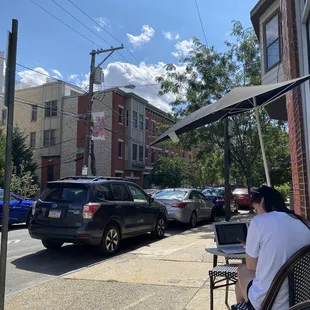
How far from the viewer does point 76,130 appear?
119ft

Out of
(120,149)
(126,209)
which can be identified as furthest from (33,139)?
(126,209)

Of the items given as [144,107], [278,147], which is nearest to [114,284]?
[278,147]

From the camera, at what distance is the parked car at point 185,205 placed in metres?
12.9

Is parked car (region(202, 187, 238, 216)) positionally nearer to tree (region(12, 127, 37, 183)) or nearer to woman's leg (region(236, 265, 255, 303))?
woman's leg (region(236, 265, 255, 303))

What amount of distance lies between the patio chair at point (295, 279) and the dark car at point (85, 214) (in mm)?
5751

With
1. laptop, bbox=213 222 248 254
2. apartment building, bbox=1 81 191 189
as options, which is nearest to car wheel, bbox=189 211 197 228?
laptop, bbox=213 222 248 254

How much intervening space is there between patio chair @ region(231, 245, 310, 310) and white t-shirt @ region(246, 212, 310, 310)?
0.05m

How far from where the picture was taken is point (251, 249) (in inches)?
113

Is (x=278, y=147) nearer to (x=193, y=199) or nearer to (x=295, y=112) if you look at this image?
(x=193, y=199)

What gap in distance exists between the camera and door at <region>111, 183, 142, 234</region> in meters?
9.02

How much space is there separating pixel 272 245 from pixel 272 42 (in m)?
8.20

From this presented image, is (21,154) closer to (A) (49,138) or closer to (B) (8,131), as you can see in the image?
(A) (49,138)

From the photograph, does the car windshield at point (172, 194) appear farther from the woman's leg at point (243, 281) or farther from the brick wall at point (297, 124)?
the woman's leg at point (243, 281)

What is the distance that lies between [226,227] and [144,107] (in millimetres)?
36791
